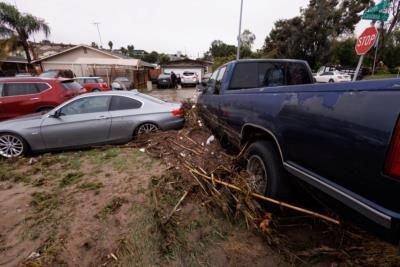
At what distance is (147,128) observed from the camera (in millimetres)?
5383

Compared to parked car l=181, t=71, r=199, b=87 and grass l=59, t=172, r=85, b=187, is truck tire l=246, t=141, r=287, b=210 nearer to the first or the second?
grass l=59, t=172, r=85, b=187

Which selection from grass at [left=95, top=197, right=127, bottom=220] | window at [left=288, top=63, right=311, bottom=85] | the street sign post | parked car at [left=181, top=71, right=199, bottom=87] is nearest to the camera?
grass at [left=95, top=197, right=127, bottom=220]

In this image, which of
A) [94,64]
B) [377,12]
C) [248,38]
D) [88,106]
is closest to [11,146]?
[88,106]

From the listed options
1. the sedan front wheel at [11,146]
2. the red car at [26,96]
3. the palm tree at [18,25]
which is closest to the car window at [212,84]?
the sedan front wheel at [11,146]

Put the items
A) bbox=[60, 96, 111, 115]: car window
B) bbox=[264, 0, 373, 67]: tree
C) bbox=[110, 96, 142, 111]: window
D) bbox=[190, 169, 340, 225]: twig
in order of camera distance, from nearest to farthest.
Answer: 1. bbox=[190, 169, 340, 225]: twig
2. bbox=[60, 96, 111, 115]: car window
3. bbox=[110, 96, 142, 111]: window
4. bbox=[264, 0, 373, 67]: tree

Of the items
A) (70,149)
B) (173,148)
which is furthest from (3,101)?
(173,148)

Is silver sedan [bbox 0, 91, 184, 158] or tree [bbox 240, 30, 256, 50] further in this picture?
tree [bbox 240, 30, 256, 50]

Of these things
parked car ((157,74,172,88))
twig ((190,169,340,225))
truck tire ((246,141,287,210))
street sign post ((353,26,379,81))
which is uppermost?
street sign post ((353,26,379,81))

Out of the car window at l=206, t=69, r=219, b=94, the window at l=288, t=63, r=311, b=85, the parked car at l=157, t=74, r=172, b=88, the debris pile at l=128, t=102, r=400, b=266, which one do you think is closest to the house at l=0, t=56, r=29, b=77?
the parked car at l=157, t=74, r=172, b=88

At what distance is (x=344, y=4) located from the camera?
29516 mm

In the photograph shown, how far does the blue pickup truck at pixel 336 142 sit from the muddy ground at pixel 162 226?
46 cm

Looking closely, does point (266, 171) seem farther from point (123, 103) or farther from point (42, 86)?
point (42, 86)

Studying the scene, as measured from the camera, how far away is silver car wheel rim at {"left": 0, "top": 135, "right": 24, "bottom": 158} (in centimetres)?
483

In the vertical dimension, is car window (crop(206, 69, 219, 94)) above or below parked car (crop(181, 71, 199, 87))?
above
